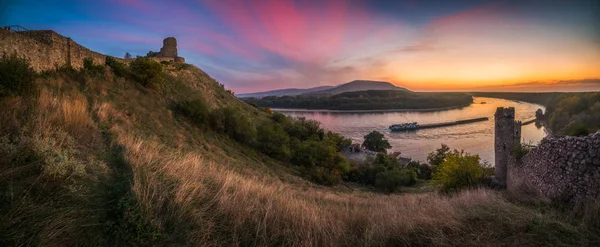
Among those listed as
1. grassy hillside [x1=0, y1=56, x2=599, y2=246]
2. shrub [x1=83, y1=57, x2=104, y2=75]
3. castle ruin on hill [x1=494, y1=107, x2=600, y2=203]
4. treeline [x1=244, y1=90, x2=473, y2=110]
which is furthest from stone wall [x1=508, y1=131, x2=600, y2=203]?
treeline [x1=244, y1=90, x2=473, y2=110]

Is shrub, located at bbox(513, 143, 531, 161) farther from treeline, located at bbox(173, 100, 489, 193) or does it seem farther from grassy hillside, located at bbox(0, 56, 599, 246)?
grassy hillside, located at bbox(0, 56, 599, 246)

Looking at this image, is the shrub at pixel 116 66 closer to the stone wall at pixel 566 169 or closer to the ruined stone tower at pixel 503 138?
the stone wall at pixel 566 169

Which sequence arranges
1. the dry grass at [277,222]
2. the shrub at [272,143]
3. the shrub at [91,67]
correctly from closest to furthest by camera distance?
1. the dry grass at [277,222]
2. the shrub at [91,67]
3. the shrub at [272,143]

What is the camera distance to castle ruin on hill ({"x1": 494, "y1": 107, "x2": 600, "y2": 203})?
6.12 m

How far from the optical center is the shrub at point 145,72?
20516 millimetres

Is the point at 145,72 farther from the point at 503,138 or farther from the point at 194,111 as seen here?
the point at 503,138

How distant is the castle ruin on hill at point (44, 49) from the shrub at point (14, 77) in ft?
12.6

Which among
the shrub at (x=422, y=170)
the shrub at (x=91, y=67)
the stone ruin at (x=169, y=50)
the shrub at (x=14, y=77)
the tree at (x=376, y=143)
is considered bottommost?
the shrub at (x=422, y=170)

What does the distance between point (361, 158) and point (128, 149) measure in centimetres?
4327

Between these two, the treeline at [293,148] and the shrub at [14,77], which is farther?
the treeline at [293,148]

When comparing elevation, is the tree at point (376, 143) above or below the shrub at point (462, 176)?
below

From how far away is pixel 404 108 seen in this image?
145875mm

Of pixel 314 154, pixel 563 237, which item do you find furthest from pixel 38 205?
pixel 314 154

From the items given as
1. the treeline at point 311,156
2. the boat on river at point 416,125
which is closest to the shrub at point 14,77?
the treeline at point 311,156
